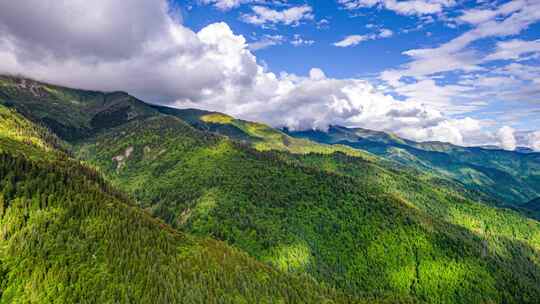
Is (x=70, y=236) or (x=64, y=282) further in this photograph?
(x=70, y=236)

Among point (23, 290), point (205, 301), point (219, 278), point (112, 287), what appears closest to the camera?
point (23, 290)

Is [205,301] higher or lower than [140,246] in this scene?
lower

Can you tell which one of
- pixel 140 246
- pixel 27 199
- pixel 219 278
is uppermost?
pixel 27 199

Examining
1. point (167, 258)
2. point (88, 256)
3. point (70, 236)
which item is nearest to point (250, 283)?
point (167, 258)

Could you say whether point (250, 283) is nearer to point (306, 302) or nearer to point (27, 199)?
point (306, 302)

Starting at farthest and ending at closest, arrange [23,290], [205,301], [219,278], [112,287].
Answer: [219,278]
[205,301]
[112,287]
[23,290]

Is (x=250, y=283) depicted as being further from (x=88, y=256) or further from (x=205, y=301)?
(x=88, y=256)

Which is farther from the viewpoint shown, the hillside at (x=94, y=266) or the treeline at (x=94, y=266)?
the treeline at (x=94, y=266)

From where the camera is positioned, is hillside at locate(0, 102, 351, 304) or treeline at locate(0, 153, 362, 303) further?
treeline at locate(0, 153, 362, 303)

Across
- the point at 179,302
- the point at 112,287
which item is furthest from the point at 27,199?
the point at 179,302
